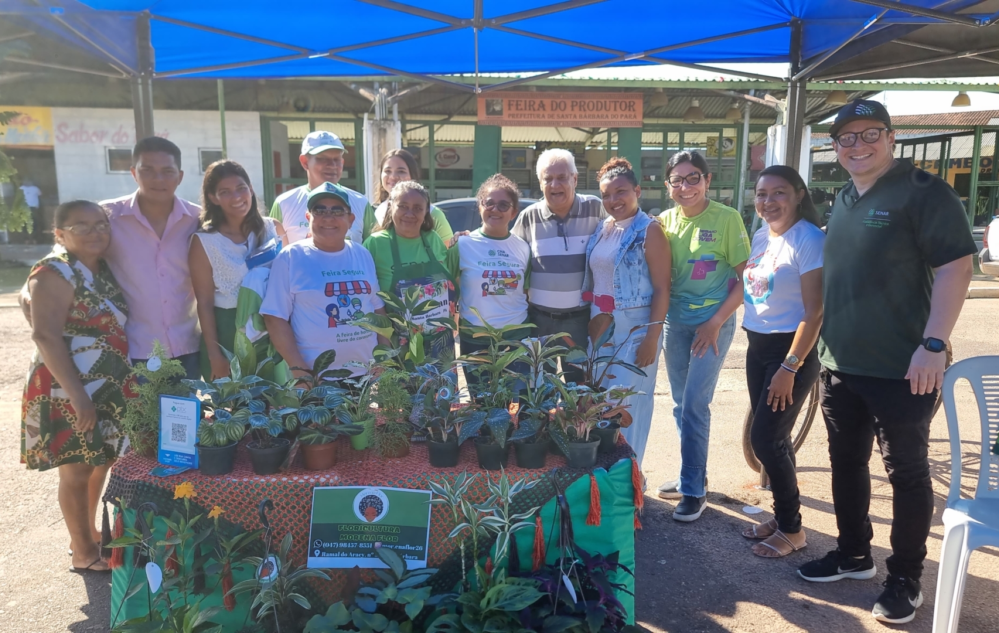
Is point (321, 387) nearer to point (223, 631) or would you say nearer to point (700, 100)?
point (223, 631)

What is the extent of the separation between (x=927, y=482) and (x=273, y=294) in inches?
103

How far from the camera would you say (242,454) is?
2322mm

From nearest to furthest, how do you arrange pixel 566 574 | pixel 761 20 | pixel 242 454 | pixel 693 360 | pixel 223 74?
pixel 566 574, pixel 242 454, pixel 693 360, pixel 761 20, pixel 223 74

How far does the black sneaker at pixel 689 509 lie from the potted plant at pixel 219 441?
2.20 metres

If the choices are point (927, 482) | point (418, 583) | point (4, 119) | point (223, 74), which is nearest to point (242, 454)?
point (418, 583)

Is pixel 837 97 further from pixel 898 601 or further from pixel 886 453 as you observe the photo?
pixel 898 601

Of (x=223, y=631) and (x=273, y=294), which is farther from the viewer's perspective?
(x=273, y=294)

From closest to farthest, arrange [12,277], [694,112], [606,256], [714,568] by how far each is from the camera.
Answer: [714,568] < [606,256] < [12,277] < [694,112]

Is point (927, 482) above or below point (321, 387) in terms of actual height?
below

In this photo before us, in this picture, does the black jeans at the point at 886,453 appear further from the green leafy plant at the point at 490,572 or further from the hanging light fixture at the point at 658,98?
the hanging light fixture at the point at 658,98

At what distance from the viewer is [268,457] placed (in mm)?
2135

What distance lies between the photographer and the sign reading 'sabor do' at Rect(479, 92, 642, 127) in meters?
12.7

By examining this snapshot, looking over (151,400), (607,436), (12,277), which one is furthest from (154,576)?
(12,277)

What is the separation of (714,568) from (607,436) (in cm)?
108
